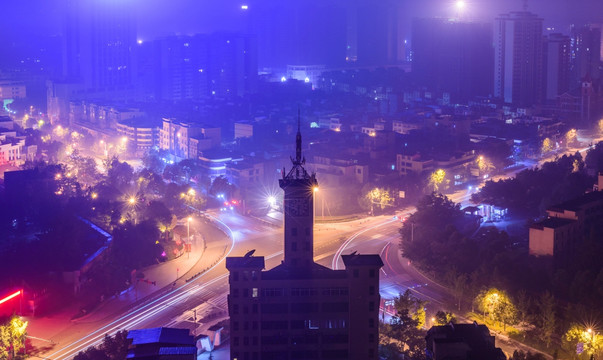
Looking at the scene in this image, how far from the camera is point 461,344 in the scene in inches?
309

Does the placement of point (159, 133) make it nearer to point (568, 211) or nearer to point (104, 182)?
point (104, 182)

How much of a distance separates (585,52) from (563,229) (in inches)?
885

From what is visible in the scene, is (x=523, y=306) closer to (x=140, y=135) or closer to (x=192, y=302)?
(x=192, y=302)

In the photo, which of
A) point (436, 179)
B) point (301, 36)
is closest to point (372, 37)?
point (301, 36)

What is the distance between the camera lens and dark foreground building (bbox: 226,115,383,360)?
789 cm

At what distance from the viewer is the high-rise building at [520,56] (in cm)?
2939

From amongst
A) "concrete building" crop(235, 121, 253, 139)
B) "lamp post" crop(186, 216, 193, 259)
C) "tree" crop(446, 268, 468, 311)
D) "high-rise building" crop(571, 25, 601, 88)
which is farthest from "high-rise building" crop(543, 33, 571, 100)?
"tree" crop(446, 268, 468, 311)

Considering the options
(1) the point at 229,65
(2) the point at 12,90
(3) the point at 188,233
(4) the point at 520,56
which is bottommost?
(3) the point at 188,233

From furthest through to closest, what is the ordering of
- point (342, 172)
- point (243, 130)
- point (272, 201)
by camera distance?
point (243, 130), point (342, 172), point (272, 201)

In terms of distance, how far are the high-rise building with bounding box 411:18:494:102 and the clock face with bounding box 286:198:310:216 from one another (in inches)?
1024

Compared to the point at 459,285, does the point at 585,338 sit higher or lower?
lower

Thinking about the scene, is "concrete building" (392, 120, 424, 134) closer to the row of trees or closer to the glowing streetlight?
the glowing streetlight

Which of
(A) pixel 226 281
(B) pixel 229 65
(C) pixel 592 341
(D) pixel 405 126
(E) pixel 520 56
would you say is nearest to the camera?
(C) pixel 592 341

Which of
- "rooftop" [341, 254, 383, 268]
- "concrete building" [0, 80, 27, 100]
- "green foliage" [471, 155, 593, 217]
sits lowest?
"green foliage" [471, 155, 593, 217]
